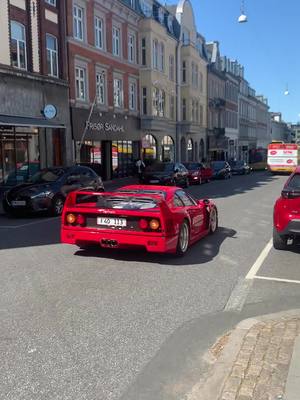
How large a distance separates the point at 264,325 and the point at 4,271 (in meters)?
3.94

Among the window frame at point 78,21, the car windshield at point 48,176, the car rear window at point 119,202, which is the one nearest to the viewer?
the car rear window at point 119,202

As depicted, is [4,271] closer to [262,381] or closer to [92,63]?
[262,381]

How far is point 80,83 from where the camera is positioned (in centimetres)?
2695

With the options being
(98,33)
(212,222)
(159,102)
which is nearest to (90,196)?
(212,222)

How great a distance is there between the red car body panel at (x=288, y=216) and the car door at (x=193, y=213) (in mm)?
1474

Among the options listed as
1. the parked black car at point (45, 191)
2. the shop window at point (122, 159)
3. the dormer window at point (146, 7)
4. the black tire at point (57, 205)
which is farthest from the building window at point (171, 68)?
the black tire at point (57, 205)

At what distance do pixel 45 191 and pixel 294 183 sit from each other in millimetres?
7551

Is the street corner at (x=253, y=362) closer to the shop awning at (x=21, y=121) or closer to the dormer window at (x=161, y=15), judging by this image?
the shop awning at (x=21, y=121)

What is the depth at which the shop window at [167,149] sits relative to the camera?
1529 inches

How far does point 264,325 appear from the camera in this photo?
4629mm

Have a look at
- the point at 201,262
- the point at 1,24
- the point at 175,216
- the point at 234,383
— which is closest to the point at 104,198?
the point at 175,216

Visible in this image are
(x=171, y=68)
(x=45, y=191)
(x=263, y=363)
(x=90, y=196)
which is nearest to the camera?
(x=263, y=363)

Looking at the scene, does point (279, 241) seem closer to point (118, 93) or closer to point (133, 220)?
point (133, 220)

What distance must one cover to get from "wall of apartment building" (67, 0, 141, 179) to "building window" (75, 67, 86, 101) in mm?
56
